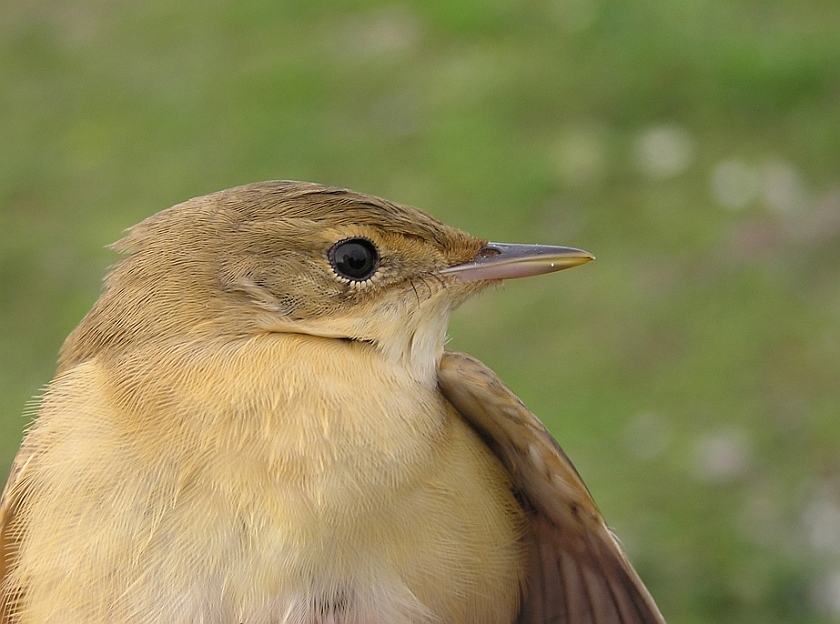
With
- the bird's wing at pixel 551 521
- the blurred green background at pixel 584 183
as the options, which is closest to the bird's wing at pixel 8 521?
the bird's wing at pixel 551 521

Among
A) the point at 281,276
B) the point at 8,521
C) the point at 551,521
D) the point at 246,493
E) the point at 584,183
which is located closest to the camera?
the point at 246,493

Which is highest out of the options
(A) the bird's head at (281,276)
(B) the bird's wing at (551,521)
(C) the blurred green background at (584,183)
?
(C) the blurred green background at (584,183)

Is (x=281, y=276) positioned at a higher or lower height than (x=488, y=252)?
lower

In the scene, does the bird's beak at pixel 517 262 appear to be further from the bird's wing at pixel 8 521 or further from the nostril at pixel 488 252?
the bird's wing at pixel 8 521

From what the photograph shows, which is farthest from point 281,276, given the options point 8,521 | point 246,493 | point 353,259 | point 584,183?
point 584,183

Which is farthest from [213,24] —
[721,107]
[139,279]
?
[139,279]

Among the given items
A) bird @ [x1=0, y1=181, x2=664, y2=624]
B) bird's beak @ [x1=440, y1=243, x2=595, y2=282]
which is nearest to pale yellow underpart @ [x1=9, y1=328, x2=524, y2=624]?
bird @ [x1=0, y1=181, x2=664, y2=624]

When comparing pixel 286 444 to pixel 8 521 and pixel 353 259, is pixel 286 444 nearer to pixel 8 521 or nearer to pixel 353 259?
pixel 353 259
